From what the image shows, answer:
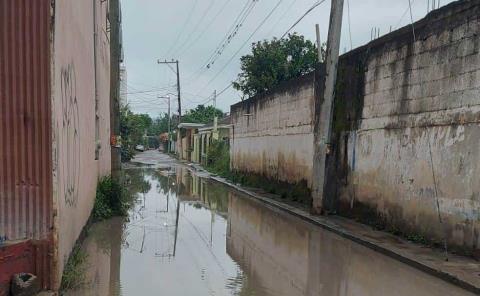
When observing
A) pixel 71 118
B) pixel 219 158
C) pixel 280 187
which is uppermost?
pixel 71 118

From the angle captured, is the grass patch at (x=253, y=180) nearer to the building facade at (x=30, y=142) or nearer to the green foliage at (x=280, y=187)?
the green foliage at (x=280, y=187)

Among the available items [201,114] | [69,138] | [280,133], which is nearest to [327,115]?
[280,133]

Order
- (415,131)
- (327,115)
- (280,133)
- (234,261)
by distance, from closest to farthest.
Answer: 1. (234,261)
2. (415,131)
3. (327,115)
4. (280,133)

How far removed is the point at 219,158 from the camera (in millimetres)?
36281

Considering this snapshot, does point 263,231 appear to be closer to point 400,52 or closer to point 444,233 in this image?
point 444,233

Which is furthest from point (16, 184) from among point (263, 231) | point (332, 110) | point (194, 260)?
point (332, 110)

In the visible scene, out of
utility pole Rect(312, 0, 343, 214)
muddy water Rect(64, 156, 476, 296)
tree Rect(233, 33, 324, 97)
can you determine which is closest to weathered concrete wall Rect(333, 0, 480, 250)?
utility pole Rect(312, 0, 343, 214)

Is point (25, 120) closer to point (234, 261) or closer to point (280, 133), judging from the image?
point (234, 261)

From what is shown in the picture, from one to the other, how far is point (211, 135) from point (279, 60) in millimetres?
15478

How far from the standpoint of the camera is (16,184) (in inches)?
213

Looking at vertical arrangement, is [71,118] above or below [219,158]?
above

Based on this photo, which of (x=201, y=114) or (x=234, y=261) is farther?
(x=201, y=114)

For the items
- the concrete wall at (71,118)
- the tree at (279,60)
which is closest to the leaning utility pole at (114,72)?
the concrete wall at (71,118)

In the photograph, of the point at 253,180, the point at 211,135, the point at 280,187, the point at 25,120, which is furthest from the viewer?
the point at 211,135
